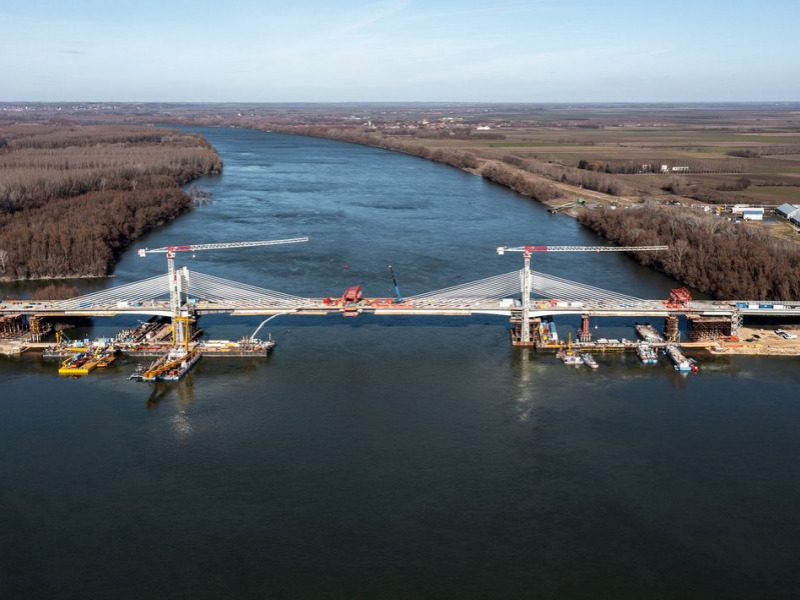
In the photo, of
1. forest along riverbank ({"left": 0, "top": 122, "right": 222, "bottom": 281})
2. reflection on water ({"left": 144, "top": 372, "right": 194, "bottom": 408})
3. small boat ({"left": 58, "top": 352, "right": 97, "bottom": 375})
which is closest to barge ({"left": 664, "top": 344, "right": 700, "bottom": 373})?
reflection on water ({"left": 144, "top": 372, "right": 194, "bottom": 408})

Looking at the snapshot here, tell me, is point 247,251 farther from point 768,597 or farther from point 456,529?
point 768,597

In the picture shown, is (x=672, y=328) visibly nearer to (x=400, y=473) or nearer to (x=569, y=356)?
(x=569, y=356)

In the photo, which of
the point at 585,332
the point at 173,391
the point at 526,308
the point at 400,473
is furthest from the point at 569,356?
the point at 173,391

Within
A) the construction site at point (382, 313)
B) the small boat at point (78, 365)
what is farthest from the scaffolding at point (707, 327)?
the small boat at point (78, 365)

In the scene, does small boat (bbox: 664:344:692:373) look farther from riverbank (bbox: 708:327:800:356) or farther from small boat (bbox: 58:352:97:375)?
small boat (bbox: 58:352:97:375)

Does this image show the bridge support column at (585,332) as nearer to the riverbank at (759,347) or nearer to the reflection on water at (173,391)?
the riverbank at (759,347)
